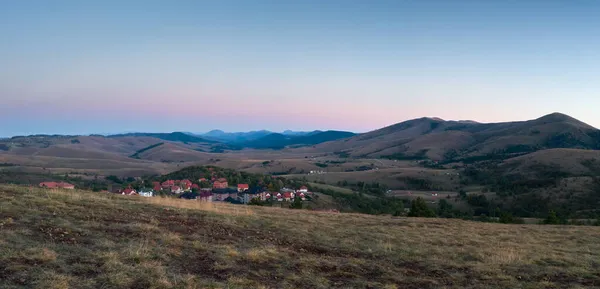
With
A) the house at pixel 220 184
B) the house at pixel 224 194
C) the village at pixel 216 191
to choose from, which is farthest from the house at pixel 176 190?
the house at pixel 220 184

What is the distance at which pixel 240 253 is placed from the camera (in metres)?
10.7

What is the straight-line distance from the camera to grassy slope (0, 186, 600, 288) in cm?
809

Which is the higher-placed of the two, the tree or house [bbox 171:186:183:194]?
the tree

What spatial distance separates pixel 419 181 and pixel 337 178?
111ft

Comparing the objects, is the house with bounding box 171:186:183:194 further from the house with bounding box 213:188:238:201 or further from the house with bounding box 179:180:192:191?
the house with bounding box 213:188:238:201

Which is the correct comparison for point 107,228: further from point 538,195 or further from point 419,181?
point 419,181

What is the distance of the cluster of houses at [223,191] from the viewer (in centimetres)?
8150

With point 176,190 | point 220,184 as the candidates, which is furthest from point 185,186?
point 220,184

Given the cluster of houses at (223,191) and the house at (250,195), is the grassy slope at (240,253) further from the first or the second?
the cluster of houses at (223,191)

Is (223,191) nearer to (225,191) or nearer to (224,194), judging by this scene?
(225,191)

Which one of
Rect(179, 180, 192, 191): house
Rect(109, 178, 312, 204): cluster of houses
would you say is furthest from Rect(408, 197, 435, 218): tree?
Rect(179, 180, 192, 191): house

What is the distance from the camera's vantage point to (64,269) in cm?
780

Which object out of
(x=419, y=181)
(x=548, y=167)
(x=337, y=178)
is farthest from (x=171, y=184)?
(x=548, y=167)

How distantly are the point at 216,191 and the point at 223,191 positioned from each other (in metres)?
2.48
